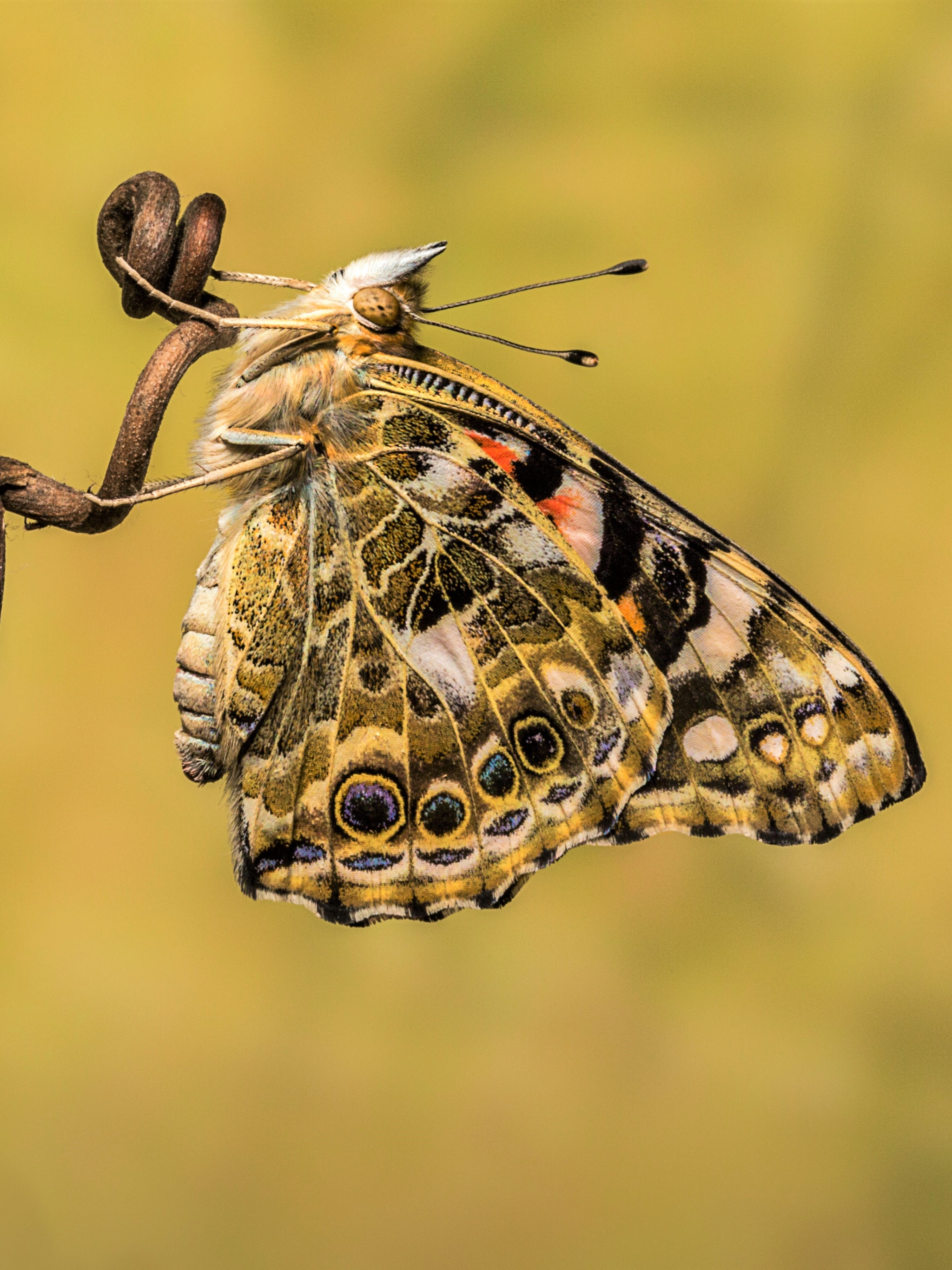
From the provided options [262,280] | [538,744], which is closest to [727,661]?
[538,744]

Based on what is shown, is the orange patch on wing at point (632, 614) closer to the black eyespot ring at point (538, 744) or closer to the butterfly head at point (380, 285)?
the black eyespot ring at point (538, 744)

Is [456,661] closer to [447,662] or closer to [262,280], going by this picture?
[447,662]

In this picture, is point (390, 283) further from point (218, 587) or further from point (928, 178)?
point (928, 178)

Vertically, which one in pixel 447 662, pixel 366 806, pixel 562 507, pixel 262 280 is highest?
pixel 262 280

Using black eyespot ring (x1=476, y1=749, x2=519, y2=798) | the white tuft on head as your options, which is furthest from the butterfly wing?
the white tuft on head

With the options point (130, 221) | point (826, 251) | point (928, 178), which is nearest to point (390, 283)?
point (130, 221)

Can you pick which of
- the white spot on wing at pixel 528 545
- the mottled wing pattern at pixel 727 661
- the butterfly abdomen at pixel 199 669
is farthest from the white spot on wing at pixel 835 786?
the butterfly abdomen at pixel 199 669

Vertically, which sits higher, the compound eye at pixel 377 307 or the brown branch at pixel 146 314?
the compound eye at pixel 377 307
